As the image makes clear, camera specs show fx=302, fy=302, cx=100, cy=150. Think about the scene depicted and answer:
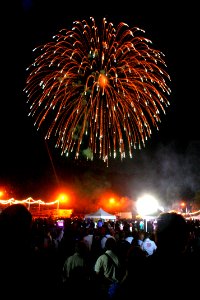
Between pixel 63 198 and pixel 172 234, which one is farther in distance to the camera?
pixel 63 198

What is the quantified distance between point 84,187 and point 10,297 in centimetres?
6601

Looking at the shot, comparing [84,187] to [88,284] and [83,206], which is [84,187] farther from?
[88,284]

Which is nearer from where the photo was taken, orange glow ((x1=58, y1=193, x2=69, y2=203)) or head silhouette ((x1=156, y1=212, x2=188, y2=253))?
head silhouette ((x1=156, y1=212, x2=188, y2=253))

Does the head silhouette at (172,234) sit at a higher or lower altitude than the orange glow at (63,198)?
lower

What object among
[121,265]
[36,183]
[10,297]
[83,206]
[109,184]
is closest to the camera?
[10,297]

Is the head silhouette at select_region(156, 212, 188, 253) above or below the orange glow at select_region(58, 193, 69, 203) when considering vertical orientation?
below

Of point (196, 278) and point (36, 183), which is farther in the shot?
point (36, 183)

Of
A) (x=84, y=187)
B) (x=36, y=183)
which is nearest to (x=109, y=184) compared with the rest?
(x=84, y=187)

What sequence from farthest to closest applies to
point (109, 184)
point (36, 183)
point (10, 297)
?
point (109, 184) < point (36, 183) < point (10, 297)

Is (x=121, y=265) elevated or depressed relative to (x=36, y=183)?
depressed

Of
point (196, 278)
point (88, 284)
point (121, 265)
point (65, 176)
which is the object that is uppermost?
point (65, 176)

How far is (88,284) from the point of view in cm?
306

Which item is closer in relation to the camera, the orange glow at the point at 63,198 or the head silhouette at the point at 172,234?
the head silhouette at the point at 172,234

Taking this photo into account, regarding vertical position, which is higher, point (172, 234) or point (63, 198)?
point (63, 198)
